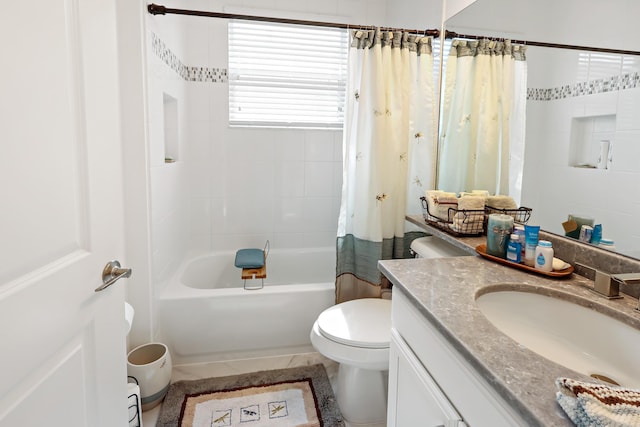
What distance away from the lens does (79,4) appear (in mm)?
882

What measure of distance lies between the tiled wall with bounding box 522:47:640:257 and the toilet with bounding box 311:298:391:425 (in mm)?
801

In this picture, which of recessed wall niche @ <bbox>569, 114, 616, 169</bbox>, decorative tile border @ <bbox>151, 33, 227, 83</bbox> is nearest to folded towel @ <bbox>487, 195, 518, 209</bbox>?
recessed wall niche @ <bbox>569, 114, 616, 169</bbox>

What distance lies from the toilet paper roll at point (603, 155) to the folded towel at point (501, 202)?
45 cm

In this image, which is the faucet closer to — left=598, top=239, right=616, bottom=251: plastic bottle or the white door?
left=598, top=239, right=616, bottom=251: plastic bottle

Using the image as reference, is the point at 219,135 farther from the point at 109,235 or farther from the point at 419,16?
the point at 109,235

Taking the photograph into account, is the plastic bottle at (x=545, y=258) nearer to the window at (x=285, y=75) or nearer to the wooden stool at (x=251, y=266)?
the wooden stool at (x=251, y=266)

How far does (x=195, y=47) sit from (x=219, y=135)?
2.04 ft

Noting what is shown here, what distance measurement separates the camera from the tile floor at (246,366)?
6.91ft

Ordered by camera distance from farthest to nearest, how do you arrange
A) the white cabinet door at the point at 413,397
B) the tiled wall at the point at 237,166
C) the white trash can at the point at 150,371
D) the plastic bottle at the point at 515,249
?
the tiled wall at the point at 237,166, the white trash can at the point at 150,371, the plastic bottle at the point at 515,249, the white cabinet door at the point at 413,397

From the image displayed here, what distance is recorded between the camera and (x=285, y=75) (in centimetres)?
292

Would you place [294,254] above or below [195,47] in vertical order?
below

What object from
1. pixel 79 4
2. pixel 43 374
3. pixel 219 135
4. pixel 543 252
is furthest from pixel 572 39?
pixel 219 135

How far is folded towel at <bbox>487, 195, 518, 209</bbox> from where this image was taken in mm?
1543

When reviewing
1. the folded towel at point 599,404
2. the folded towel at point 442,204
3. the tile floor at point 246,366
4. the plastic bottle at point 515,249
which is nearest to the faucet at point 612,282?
the plastic bottle at point 515,249
